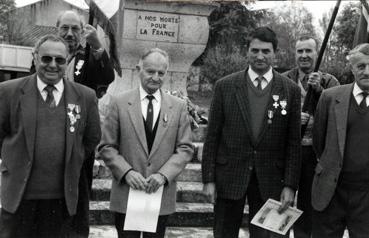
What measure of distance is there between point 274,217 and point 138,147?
1165 millimetres

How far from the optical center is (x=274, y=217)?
3.87 m

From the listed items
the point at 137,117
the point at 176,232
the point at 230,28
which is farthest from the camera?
the point at 230,28

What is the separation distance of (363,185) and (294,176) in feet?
1.65

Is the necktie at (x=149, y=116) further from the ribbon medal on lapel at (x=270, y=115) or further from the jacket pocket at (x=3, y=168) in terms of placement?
the jacket pocket at (x=3, y=168)

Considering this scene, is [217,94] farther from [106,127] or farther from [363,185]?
[363,185]

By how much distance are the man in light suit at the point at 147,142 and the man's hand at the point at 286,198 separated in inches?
31.3

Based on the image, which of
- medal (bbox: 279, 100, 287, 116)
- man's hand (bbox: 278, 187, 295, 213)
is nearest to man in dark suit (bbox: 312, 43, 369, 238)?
man's hand (bbox: 278, 187, 295, 213)

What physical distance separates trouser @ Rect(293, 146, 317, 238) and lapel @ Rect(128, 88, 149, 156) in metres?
1.72

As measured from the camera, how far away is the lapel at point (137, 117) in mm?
3744

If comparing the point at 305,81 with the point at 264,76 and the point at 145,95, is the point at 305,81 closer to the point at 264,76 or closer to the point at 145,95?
the point at 264,76

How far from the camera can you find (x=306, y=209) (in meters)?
4.77

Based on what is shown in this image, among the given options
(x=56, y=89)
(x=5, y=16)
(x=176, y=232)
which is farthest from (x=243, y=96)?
(x=5, y=16)

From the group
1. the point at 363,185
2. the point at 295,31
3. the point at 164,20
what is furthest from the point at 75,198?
the point at 295,31

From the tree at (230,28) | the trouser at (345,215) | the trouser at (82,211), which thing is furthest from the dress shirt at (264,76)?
the tree at (230,28)
